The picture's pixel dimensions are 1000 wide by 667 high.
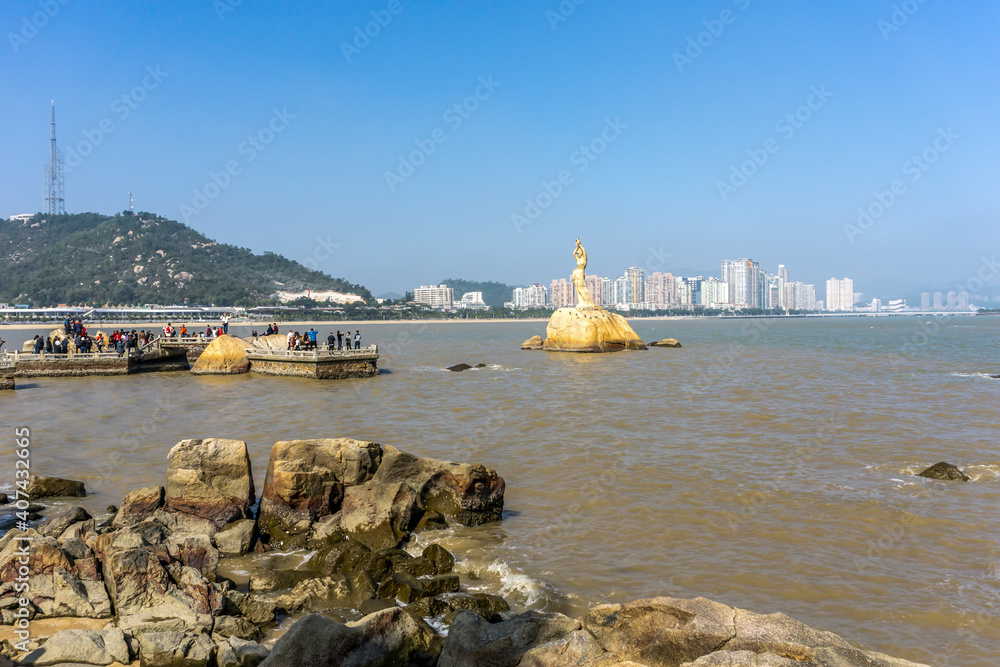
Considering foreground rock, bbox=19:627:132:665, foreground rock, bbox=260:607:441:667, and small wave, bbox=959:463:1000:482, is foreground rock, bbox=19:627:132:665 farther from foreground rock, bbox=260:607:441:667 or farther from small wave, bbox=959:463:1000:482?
small wave, bbox=959:463:1000:482

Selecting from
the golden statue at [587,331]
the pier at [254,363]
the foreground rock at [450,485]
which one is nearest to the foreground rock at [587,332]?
the golden statue at [587,331]

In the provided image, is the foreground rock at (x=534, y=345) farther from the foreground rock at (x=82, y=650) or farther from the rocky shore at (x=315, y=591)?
the foreground rock at (x=82, y=650)

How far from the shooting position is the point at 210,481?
1055 cm

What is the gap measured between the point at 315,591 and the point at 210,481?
365 centimetres

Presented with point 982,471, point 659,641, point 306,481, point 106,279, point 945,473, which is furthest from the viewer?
point 106,279

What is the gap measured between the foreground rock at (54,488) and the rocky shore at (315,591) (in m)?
0.10

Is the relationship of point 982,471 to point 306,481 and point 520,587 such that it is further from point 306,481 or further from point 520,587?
point 306,481

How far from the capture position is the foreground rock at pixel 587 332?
177ft

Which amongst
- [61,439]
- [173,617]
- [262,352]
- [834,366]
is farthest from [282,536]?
[834,366]

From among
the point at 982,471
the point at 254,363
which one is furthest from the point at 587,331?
the point at 982,471

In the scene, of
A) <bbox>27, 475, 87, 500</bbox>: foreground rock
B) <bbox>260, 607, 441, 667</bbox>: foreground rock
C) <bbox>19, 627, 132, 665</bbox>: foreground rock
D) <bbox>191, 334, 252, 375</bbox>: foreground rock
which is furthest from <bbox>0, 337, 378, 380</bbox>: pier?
<bbox>260, 607, 441, 667</bbox>: foreground rock

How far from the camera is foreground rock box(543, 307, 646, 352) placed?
2122 inches

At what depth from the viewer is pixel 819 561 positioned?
362 inches

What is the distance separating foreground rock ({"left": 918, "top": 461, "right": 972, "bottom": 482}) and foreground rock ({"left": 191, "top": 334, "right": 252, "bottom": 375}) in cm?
3057
